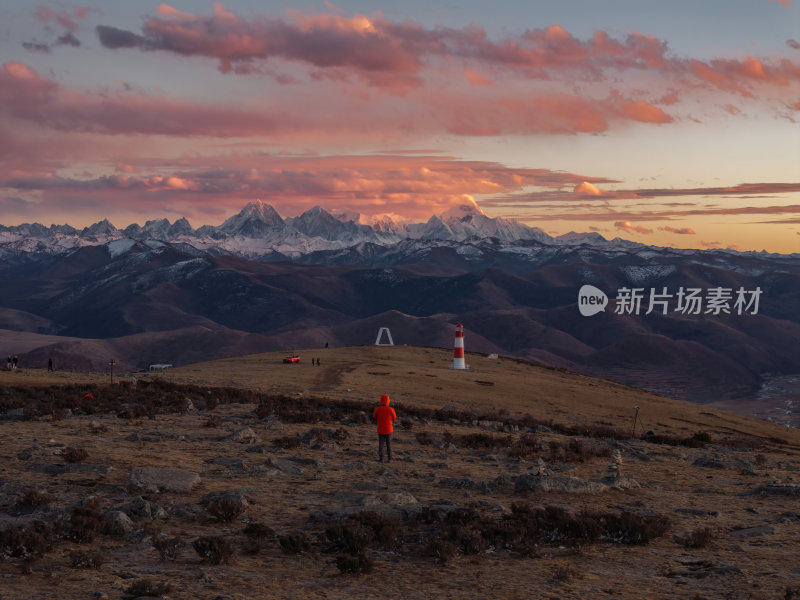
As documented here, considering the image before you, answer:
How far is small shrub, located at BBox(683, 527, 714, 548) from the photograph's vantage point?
51.8ft

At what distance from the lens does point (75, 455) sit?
2136 cm

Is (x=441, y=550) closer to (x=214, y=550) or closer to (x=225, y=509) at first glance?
(x=214, y=550)

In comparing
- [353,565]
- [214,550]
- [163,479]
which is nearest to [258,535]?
[214,550]

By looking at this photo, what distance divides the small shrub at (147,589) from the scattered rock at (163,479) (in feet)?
20.8

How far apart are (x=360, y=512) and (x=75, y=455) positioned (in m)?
9.71

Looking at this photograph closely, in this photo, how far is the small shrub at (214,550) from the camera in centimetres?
1402

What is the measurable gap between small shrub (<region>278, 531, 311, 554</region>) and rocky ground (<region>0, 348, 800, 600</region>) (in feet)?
0.10

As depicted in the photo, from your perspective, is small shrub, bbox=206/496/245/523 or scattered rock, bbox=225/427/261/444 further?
scattered rock, bbox=225/427/261/444

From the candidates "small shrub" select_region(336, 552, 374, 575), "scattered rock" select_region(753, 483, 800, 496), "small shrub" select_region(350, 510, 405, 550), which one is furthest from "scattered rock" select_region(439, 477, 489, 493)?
"scattered rock" select_region(753, 483, 800, 496)

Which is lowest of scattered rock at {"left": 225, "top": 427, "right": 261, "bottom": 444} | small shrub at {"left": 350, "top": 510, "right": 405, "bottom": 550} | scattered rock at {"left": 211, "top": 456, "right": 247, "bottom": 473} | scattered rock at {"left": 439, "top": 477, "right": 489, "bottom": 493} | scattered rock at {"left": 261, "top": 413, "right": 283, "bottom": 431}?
scattered rock at {"left": 261, "top": 413, "right": 283, "bottom": 431}

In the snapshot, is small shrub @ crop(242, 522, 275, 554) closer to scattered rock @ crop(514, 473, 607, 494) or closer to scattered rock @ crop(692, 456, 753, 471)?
scattered rock @ crop(514, 473, 607, 494)

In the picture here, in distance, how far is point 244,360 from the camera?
8725 centimetres

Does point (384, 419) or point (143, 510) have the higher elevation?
point (384, 419)

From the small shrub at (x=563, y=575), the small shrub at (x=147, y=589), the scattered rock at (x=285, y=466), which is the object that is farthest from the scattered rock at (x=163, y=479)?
the small shrub at (x=563, y=575)
